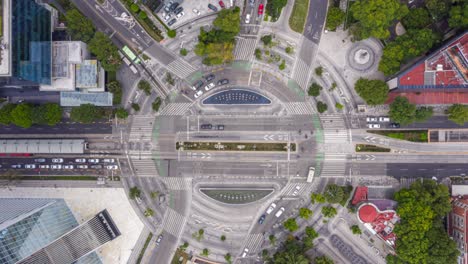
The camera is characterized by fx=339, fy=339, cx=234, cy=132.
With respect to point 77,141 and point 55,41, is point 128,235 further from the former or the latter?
point 55,41

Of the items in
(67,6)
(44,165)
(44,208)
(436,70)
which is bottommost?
(44,208)

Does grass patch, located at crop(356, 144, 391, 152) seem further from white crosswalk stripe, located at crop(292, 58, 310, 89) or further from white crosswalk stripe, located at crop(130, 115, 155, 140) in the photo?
white crosswalk stripe, located at crop(130, 115, 155, 140)

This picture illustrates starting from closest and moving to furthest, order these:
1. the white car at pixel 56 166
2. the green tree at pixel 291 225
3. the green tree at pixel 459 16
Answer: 1. the green tree at pixel 459 16
2. the green tree at pixel 291 225
3. the white car at pixel 56 166

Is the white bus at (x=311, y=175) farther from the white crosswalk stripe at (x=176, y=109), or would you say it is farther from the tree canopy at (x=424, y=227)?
the white crosswalk stripe at (x=176, y=109)

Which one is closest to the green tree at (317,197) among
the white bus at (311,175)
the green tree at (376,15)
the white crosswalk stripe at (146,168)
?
the white bus at (311,175)

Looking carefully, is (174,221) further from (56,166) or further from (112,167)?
(56,166)

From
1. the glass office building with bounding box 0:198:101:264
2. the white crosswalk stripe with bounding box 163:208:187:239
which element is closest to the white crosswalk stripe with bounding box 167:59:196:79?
the white crosswalk stripe with bounding box 163:208:187:239

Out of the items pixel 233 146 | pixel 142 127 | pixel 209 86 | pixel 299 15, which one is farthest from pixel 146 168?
pixel 299 15

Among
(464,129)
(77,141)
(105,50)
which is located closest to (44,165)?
(77,141)
